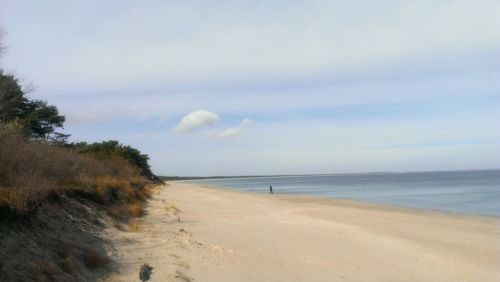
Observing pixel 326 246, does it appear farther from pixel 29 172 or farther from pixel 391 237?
pixel 29 172

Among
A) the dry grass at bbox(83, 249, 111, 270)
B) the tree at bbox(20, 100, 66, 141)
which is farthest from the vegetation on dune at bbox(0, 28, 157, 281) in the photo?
the tree at bbox(20, 100, 66, 141)

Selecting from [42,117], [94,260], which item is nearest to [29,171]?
[94,260]

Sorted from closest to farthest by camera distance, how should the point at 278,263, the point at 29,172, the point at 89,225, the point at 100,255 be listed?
the point at 100,255
the point at 29,172
the point at 278,263
the point at 89,225

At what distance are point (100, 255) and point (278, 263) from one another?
12.7 ft

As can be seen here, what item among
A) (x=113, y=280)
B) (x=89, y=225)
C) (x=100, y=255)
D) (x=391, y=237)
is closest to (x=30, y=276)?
(x=113, y=280)

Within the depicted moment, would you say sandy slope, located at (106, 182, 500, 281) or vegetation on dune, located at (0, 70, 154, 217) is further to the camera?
sandy slope, located at (106, 182, 500, 281)

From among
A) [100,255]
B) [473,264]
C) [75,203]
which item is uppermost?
[75,203]

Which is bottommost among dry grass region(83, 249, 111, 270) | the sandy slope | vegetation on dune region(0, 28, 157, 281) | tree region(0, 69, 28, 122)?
the sandy slope

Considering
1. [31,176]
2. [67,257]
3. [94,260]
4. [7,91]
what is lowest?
[94,260]

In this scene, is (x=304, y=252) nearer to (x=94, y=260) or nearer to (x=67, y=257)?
(x=94, y=260)

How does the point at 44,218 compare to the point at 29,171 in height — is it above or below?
below

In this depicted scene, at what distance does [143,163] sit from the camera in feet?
222

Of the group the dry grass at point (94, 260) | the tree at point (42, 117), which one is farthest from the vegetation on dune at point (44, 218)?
the tree at point (42, 117)

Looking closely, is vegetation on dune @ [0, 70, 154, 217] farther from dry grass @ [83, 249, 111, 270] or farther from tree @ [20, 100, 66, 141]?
tree @ [20, 100, 66, 141]
